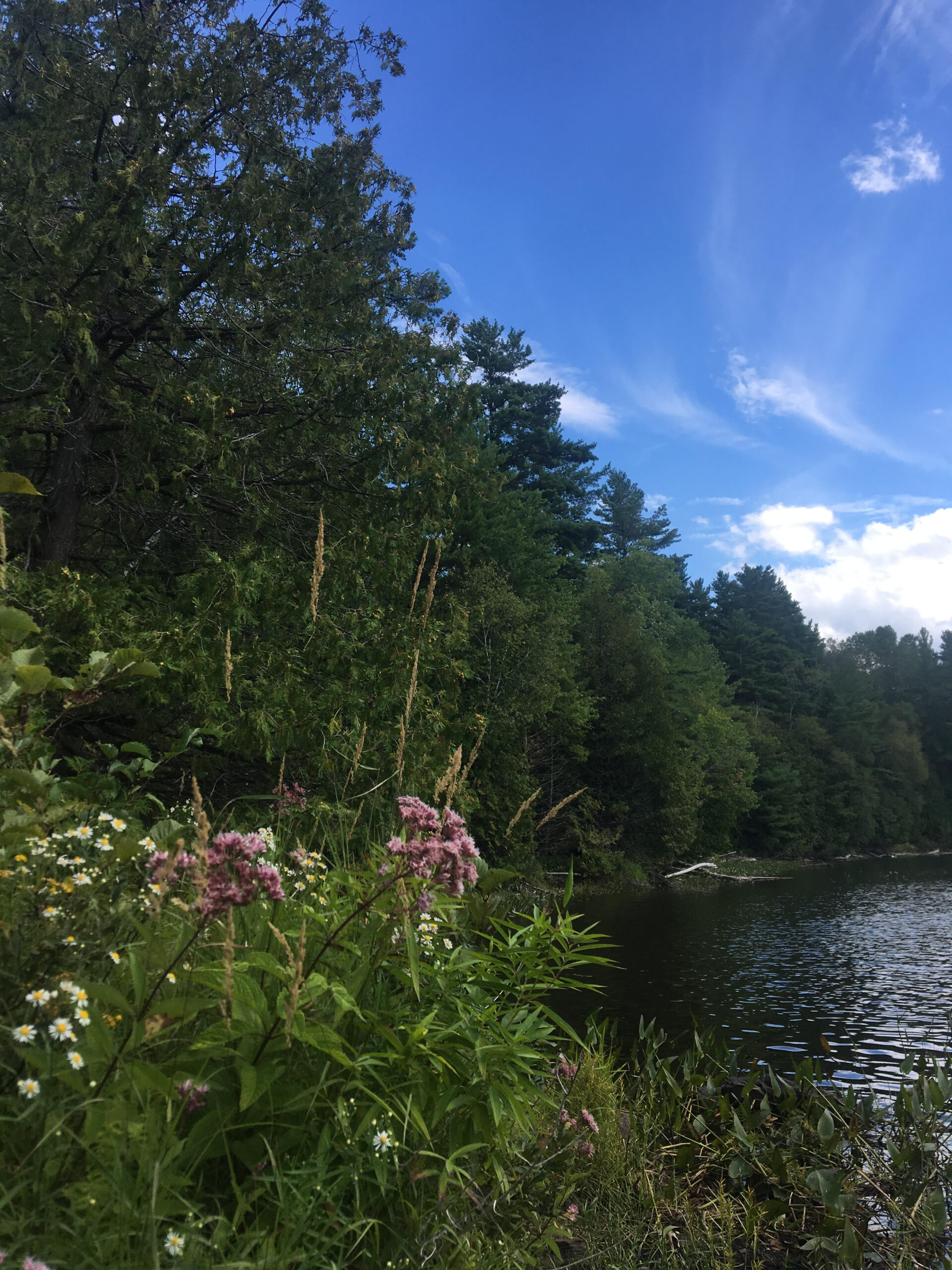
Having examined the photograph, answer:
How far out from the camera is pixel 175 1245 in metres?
1.39

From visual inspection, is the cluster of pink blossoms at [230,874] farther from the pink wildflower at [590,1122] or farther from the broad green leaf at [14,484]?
the pink wildflower at [590,1122]

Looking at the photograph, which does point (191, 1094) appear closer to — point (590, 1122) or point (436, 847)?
point (436, 847)

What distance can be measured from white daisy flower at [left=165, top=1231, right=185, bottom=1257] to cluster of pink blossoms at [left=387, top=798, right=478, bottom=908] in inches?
31.4

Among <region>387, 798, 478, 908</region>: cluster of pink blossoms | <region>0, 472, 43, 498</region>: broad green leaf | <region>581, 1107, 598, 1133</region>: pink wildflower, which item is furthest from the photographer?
<region>581, 1107, 598, 1133</region>: pink wildflower

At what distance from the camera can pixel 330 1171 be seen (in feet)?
5.74

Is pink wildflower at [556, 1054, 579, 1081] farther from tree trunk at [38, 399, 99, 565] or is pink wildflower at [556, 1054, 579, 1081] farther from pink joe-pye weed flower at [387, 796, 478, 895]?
tree trunk at [38, 399, 99, 565]

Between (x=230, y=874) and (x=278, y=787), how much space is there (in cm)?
146

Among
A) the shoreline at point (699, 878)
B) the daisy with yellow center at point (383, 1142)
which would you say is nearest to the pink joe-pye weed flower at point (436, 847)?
the daisy with yellow center at point (383, 1142)

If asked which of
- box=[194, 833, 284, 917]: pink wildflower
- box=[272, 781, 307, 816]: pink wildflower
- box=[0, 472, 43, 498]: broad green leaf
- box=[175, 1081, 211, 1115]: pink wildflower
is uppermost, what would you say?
box=[0, 472, 43, 498]: broad green leaf

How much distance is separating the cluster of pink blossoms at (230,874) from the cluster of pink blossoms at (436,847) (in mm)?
331

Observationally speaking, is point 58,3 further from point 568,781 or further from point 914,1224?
point 568,781

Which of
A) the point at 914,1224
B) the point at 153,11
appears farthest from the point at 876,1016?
the point at 153,11

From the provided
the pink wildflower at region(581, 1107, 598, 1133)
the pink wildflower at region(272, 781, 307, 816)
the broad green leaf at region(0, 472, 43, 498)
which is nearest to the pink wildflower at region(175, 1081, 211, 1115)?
the pink wildflower at region(272, 781, 307, 816)

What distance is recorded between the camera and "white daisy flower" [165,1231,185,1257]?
1.38 meters
